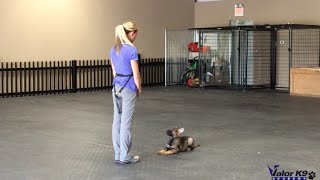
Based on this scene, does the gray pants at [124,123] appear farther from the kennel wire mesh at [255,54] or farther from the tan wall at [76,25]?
the kennel wire mesh at [255,54]

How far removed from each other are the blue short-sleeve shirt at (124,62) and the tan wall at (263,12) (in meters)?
11.4

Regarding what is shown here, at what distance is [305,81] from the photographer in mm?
15539

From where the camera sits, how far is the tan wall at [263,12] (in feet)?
56.2

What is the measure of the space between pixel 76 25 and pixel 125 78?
1132 centimetres

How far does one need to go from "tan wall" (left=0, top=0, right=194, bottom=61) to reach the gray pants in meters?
10.1

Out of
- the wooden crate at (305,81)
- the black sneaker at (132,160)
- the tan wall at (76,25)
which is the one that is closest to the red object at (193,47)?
the tan wall at (76,25)

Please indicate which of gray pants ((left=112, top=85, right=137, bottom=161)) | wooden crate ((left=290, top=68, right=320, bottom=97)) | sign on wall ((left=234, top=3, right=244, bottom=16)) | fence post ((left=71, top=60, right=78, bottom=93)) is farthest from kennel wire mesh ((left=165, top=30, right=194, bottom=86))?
gray pants ((left=112, top=85, right=137, bottom=161))

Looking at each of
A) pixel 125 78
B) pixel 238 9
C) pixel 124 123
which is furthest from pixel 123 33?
pixel 238 9

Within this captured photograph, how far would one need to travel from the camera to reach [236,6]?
19297 millimetres

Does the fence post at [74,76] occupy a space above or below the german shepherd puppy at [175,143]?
above

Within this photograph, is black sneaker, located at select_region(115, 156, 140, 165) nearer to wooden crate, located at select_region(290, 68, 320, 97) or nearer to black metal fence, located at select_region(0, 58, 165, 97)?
wooden crate, located at select_region(290, 68, 320, 97)

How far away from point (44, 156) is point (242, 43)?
11.6 metres

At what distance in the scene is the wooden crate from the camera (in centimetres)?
1519

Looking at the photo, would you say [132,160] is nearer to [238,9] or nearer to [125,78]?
[125,78]
